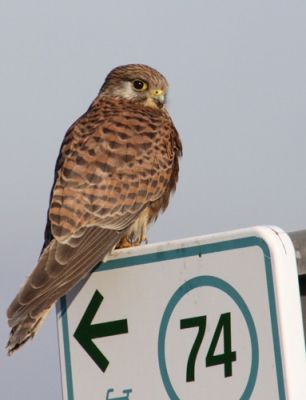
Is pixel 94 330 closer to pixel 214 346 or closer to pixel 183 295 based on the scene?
pixel 183 295

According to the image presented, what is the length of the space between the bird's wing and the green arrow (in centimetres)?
18

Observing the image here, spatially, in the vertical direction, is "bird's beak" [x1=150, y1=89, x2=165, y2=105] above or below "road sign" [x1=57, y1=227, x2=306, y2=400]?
above

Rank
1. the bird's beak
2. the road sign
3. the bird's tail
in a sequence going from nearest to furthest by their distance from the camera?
the road sign < the bird's tail < the bird's beak

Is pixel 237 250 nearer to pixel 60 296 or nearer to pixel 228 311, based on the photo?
pixel 228 311

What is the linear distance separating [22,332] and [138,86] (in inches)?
94.4

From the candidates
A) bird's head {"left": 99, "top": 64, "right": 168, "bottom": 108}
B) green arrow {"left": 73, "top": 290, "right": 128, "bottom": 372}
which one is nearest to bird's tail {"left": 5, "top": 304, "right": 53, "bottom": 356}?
green arrow {"left": 73, "top": 290, "right": 128, "bottom": 372}

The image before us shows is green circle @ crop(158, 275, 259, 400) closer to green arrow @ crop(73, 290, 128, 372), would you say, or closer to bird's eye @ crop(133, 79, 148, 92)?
green arrow @ crop(73, 290, 128, 372)

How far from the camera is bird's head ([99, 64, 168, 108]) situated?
4.59 meters

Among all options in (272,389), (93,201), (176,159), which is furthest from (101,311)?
(176,159)

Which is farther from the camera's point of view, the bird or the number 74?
the bird

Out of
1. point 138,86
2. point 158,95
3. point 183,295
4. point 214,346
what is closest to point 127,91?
point 138,86

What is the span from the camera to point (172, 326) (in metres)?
2.20

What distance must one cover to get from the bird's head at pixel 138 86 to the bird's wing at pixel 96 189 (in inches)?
7.7

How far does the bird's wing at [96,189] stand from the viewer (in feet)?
8.96
